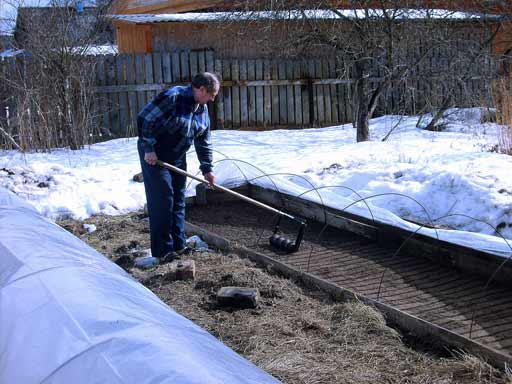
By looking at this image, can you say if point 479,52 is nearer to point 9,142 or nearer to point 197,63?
point 197,63

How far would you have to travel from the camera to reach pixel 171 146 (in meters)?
5.79

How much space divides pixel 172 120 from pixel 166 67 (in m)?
8.03

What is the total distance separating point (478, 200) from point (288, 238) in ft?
6.54

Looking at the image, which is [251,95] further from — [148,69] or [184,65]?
[148,69]

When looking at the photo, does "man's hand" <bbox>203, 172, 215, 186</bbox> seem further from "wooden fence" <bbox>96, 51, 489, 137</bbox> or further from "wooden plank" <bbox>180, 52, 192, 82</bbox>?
"wooden plank" <bbox>180, 52, 192, 82</bbox>

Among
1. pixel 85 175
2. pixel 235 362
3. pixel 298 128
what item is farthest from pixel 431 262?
pixel 298 128

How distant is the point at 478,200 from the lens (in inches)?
270

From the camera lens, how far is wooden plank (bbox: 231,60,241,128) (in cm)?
1370

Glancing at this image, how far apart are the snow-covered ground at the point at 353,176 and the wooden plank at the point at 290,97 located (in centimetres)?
166

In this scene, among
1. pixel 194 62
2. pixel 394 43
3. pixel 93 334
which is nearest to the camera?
pixel 93 334

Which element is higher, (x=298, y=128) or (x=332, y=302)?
(x=298, y=128)

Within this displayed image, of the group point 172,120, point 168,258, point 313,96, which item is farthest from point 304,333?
point 313,96

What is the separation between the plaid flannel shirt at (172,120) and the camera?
554 cm

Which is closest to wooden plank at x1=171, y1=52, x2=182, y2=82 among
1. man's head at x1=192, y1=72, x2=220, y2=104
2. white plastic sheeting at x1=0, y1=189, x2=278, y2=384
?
man's head at x1=192, y1=72, x2=220, y2=104
